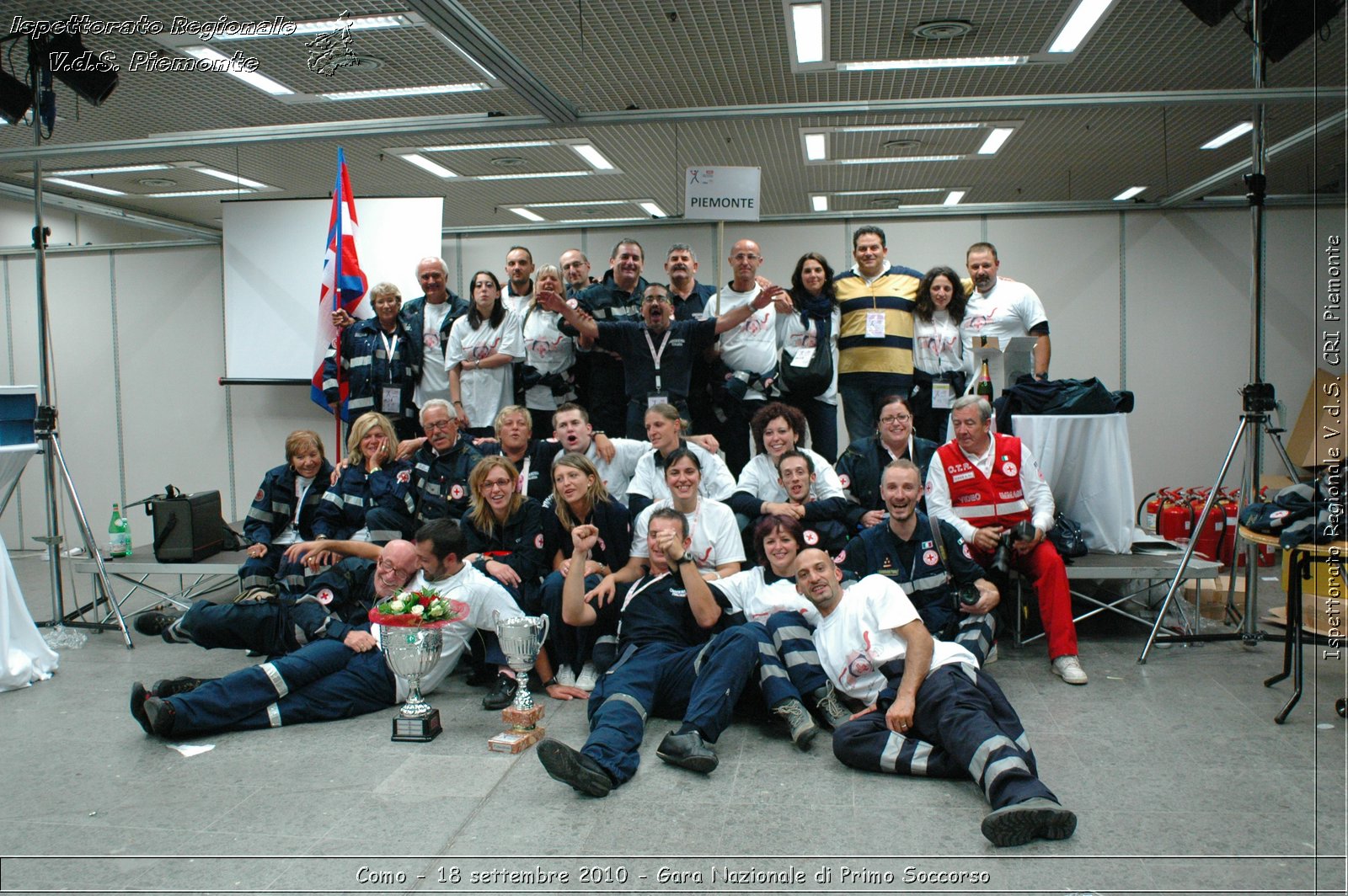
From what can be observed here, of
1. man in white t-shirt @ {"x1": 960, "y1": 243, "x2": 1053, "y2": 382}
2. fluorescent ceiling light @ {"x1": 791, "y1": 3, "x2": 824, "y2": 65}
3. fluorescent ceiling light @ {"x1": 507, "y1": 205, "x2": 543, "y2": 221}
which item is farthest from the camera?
fluorescent ceiling light @ {"x1": 507, "y1": 205, "x2": 543, "y2": 221}

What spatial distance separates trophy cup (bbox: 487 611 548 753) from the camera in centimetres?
361

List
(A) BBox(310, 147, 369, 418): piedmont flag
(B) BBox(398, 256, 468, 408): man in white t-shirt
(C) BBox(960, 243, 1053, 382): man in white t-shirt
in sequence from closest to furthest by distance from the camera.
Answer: (C) BBox(960, 243, 1053, 382): man in white t-shirt → (B) BBox(398, 256, 468, 408): man in white t-shirt → (A) BBox(310, 147, 369, 418): piedmont flag

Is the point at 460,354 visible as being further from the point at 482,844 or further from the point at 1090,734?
the point at 1090,734

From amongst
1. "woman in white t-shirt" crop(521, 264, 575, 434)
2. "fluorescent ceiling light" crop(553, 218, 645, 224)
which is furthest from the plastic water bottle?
"fluorescent ceiling light" crop(553, 218, 645, 224)

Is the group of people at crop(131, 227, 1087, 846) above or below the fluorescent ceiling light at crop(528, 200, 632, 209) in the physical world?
below

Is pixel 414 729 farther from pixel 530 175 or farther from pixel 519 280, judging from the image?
pixel 530 175

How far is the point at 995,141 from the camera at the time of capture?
20.8ft

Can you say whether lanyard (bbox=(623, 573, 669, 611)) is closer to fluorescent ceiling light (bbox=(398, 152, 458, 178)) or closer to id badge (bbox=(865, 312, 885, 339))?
id badge (bbox=(865, 312, 885, 339))

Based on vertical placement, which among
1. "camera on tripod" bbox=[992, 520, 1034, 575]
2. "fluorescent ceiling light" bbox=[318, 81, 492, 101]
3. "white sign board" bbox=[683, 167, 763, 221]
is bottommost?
"camera on tripod" bbox=[992, 520, 1034, 575]

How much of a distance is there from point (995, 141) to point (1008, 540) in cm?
318

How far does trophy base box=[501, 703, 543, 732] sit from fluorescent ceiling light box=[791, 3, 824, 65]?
3376 mm

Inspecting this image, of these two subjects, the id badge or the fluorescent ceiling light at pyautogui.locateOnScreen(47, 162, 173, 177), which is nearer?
the id badge

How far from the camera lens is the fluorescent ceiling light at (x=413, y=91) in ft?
18.0

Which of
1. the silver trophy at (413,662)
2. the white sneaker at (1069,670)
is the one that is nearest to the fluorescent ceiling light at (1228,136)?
the white sneaker at (1069,670)
